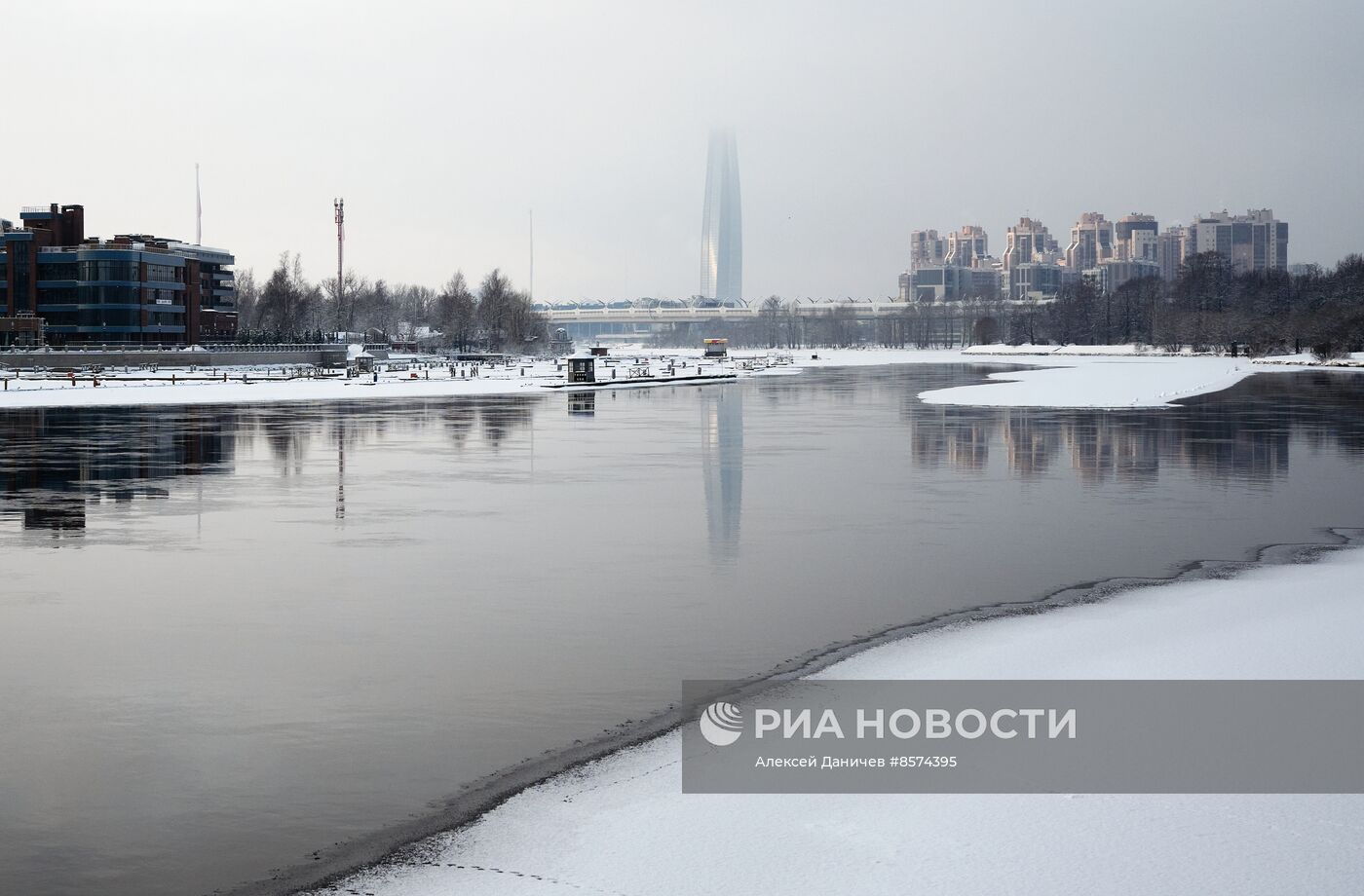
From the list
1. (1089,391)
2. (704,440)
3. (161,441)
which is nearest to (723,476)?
(704,440)

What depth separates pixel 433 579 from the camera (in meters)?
17.1

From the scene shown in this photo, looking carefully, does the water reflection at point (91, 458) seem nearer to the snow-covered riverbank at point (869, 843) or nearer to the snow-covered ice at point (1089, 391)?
the snow-covered riverbank at point (869, 843)

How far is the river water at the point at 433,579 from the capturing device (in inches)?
363

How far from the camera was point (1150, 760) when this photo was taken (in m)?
9.21

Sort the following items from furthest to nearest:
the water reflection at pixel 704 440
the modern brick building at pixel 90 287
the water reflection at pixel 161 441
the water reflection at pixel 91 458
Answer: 1. the modern brick building at pixel 90 287
2. the water reflection at pixel 704 440
3. the water reflection at pixel 161 441
4. the water reflection at pixel 91 458

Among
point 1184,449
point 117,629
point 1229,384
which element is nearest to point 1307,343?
point 1229,384

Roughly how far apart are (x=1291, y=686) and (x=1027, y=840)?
15.1 feet

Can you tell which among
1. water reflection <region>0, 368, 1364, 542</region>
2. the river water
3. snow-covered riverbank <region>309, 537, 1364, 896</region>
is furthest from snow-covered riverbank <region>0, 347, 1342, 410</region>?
snow-covered riverbank <region>309, 537, 1364, 896</region>

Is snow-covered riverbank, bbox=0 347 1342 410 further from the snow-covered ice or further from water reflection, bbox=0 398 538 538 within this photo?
water reflection, bbox=0 398 538 538

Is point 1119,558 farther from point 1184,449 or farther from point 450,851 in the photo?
point 1184,449

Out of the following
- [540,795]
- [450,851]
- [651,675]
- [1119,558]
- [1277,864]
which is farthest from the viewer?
[1119,558]

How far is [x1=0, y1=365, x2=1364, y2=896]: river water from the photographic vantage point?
922cm

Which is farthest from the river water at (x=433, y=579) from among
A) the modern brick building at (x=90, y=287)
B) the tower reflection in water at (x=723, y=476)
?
the modern brick building at (x=90, y=287)

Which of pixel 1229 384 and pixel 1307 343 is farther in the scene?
pixel 1307 343
